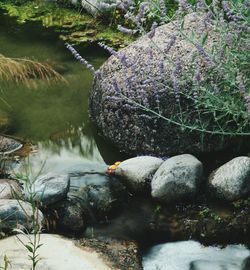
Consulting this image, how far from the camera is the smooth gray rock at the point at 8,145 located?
5506 mm

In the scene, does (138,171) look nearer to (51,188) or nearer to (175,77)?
(51,188)

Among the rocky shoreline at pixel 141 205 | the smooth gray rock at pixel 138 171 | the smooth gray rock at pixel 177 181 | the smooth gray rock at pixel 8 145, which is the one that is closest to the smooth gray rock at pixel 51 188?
the rocky shoreline at pixel 141 205

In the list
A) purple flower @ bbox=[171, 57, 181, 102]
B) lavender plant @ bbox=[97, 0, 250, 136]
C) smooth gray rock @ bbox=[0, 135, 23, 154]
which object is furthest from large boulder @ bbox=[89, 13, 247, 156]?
smooth gray rock @ bbox=[0, 135, 23, 154]

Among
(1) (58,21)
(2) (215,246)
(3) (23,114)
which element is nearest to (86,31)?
(1) (58,21)

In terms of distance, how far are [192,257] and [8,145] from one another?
2.28 meters

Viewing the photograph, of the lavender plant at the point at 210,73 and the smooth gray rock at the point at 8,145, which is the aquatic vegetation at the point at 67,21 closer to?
the smooth gray rock at the point at 8,145

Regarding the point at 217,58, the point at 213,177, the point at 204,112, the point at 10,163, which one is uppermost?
the point at 217,58

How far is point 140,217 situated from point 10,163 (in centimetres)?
147

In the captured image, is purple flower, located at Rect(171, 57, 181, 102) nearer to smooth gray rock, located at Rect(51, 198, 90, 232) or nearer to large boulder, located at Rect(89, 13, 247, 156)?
large boulder, located at Rect(89, 13, 247, 156)

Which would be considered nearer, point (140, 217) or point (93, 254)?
point (93, 254)

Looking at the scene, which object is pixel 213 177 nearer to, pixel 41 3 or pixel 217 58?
pixel 217 58

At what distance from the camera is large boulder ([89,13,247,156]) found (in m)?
5.15

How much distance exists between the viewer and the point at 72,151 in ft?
18.8

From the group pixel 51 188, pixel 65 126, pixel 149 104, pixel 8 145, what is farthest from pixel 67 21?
pixel 51 188
